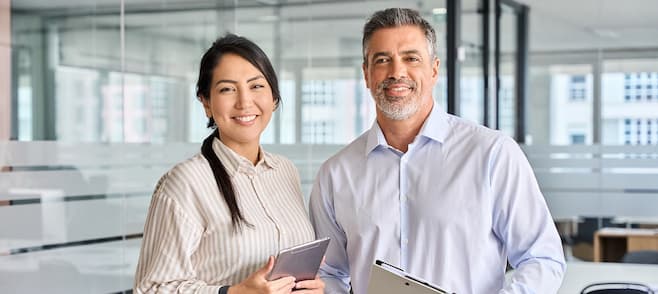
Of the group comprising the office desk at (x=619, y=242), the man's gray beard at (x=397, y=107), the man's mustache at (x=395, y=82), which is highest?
the man's mustache at (x=395, y=82)

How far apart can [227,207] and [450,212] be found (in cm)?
57

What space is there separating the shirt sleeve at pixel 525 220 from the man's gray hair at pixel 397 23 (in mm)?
341

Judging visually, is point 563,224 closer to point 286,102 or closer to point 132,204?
point 286,102

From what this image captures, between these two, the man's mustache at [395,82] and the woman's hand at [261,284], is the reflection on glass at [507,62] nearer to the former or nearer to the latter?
the man's mustache at [395,82]

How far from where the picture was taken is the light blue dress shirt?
2.29 metres

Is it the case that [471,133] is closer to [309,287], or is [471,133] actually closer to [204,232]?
[309,287]

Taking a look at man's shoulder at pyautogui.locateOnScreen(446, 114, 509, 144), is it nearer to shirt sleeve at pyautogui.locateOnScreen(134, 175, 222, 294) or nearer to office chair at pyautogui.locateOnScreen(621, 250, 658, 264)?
shirt sleeve at pyautogui.locateOnScreen(134, 175, 222, 294)

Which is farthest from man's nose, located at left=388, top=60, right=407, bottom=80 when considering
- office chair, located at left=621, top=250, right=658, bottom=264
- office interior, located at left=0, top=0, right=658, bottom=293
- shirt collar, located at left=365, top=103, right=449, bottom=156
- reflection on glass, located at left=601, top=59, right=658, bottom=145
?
reflection on glass, located at left=601, top=59, right=658, bottom=145

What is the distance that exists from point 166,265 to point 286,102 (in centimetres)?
365

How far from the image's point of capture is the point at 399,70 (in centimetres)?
234

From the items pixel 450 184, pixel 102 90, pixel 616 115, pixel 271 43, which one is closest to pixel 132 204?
pixel 102 90

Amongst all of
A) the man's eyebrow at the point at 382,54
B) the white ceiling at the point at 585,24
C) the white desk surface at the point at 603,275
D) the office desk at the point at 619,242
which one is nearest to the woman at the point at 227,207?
the man's eyebrow at the point at 382,54

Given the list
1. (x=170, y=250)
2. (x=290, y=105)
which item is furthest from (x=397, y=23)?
(x=290, y=105)

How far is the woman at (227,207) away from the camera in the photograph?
7.09 feet
